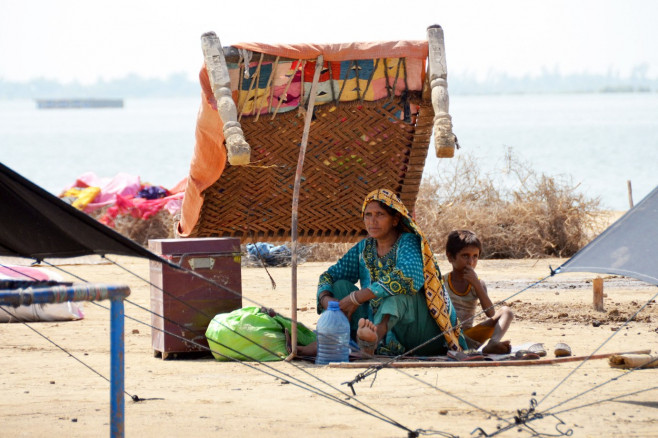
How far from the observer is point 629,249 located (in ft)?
14.8

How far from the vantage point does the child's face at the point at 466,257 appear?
6.02 metres

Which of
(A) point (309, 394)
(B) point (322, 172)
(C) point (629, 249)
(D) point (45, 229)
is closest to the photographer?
(D) point (45, 229)

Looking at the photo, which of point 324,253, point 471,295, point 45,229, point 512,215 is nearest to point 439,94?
point 471,295

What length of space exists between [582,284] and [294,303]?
4.61 metres

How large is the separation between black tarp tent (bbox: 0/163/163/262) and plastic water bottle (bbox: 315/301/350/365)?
1725 millimetres

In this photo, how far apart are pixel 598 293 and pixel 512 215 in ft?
15.9

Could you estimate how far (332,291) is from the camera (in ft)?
19.9

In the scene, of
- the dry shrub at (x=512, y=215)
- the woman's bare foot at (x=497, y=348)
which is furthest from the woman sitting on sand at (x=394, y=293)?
the dry shrub at (x=512, y=215)

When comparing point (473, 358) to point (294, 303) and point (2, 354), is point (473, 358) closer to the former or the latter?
point (294, 303)

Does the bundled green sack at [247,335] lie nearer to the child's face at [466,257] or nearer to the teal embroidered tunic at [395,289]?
the teal embroidered tunic at [395,289]

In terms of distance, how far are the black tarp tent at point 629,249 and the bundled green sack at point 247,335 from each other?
1876 millimetres

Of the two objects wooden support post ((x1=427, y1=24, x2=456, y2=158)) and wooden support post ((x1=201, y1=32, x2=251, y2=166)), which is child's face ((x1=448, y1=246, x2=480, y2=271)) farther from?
wooden support post ((x1=201, y1=32, x2=251, y2=166))

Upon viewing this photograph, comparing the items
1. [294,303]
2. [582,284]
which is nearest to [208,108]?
[294,303]

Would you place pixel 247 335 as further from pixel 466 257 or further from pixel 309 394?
pixel 466 257
